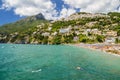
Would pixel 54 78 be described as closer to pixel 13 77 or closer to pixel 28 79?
pixel 28 79

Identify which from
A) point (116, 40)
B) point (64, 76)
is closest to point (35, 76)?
point (64, 76)

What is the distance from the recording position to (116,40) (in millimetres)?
189250

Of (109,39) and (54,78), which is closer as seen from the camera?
(54,78)

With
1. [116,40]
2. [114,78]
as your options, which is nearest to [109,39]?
[116,40]

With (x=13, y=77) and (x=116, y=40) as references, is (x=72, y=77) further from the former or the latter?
(x=116, y=40)

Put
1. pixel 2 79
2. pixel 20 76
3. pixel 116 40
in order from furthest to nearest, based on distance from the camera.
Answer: pixel 116 40, pixel 20 76, pixel 2 79

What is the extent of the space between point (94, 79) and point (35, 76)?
12.3m

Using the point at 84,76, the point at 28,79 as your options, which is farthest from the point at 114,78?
the point at 28,79

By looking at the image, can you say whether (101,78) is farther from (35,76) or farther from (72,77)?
(35,76)

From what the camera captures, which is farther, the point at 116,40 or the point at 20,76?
the point at 116,40

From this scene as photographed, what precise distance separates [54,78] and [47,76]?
2574 mm

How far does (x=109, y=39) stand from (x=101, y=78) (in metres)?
156

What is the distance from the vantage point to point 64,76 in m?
48.2

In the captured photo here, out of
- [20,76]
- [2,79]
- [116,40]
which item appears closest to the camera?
[2,79]
